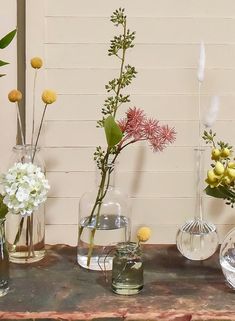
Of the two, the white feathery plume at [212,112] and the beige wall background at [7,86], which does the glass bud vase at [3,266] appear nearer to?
the beige wall background at [7,86]

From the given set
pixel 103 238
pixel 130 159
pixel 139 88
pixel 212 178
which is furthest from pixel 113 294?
pixel 139 88

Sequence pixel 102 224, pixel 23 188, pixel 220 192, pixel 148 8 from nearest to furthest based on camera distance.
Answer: pixel 23 188
pixel 220 192
pixel 102 224
pixel 148 8

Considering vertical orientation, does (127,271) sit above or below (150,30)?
below

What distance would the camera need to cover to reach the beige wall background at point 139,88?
140 cm

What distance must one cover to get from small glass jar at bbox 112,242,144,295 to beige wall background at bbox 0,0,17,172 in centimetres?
41

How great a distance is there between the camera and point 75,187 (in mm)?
1463

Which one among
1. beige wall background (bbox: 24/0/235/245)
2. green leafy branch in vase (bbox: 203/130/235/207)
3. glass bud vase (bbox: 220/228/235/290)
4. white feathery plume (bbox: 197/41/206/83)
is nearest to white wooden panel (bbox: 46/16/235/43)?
beige wall background (bbox: 24/0/235/245)

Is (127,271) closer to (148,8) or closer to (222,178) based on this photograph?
(222,178)

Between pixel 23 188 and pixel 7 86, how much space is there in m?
0.38

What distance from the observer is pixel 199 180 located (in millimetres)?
1376

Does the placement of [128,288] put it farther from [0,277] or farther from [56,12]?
[56,12]

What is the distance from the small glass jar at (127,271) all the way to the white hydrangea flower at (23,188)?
0.20 m

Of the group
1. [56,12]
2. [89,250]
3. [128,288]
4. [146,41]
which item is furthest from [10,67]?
[128,288]

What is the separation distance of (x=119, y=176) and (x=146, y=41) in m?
0.33
